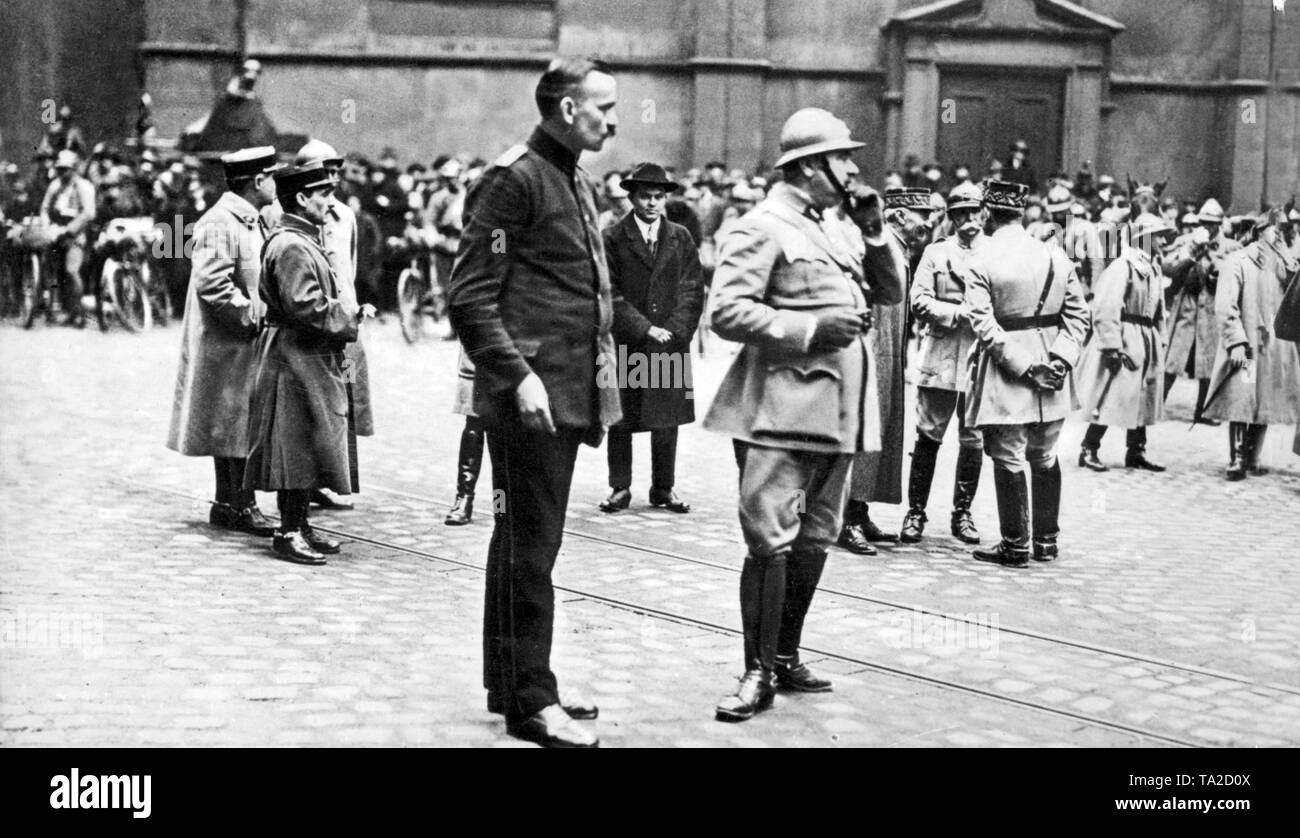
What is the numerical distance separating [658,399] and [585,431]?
483 cm

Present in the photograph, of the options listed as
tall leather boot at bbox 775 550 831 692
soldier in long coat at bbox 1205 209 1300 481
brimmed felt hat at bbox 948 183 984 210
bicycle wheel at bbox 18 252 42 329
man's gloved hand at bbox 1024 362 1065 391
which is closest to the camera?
tall leather boot at bbox 775 550 831 692

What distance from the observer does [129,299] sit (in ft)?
70.5

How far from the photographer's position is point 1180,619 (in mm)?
7844

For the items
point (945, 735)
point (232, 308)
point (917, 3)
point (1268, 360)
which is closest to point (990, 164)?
point (917, 3)

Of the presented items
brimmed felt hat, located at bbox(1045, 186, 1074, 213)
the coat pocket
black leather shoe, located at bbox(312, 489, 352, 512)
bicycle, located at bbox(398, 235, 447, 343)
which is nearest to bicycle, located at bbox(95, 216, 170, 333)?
bicycle, located at bbox(398, 235, 447, 343)

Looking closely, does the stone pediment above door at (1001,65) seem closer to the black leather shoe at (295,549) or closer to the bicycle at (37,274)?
the bicycle at (37,274)

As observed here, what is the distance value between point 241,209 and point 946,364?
4113mm

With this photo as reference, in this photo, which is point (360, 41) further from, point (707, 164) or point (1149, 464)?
point (1149, 464)

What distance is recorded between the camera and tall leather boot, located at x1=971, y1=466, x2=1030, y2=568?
9.09 m

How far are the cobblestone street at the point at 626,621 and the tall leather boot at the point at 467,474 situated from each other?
180 millimetres

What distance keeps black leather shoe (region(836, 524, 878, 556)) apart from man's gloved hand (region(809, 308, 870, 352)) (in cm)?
346

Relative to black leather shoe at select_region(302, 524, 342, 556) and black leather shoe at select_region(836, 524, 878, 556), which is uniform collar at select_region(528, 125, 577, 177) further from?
black leather shoe at select_region(836, 524, 878, 556)

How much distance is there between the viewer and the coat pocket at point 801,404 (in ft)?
19.9
